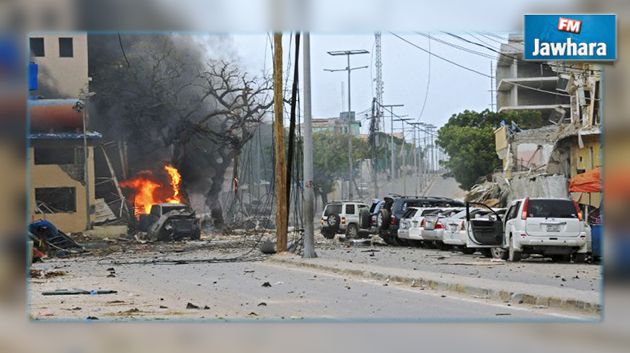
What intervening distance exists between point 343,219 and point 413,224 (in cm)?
962

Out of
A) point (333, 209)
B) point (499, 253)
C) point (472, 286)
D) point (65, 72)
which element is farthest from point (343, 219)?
point (472, 286)

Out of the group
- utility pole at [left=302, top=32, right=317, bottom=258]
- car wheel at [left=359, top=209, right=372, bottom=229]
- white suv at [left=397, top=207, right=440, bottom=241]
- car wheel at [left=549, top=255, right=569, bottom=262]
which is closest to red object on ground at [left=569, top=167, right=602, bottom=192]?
car wheel at [left=549, top=255, right=569, bottom=262]

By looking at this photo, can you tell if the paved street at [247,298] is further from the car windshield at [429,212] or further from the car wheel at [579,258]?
the car windshield at [429,212]

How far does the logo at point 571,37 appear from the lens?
12789mm

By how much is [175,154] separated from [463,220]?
15.3m

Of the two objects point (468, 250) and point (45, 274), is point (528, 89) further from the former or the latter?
point (45, 274)

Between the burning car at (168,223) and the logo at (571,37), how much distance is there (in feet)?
91.2

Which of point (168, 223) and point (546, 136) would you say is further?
point (546, 136)

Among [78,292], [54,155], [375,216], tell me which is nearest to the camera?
[78,292]

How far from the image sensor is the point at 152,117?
39750 mm

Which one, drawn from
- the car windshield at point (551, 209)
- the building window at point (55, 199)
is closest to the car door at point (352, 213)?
the building window at point (55, 199)

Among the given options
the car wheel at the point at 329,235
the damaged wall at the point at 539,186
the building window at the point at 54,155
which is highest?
the building window at the point at 54,155

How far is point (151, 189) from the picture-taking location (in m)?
40.9

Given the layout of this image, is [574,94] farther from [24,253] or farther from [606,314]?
[24,253]
